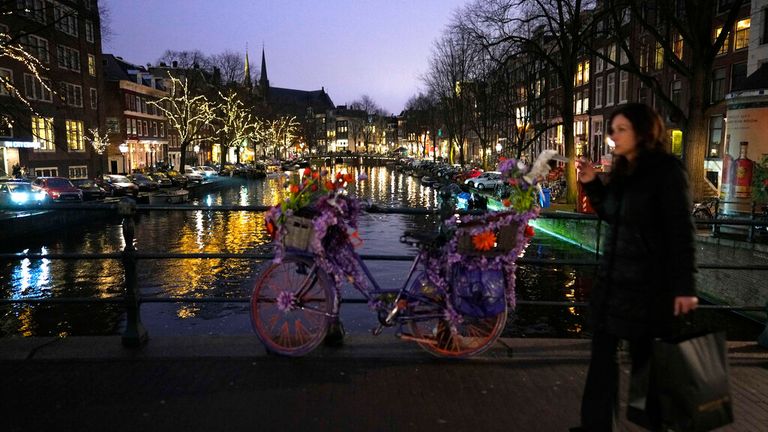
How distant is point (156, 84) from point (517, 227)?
78.4 metres

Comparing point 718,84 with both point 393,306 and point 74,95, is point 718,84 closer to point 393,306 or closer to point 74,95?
point 393,306

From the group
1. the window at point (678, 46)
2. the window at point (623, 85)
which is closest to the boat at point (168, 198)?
the window at point (678, 46)

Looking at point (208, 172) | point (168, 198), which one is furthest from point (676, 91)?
point (208, 172)

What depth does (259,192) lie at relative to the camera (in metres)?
46.1

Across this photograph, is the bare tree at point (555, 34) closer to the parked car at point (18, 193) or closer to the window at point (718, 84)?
the window at point (718, 84)

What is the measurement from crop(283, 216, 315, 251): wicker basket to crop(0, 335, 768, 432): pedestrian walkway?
41.4 inches

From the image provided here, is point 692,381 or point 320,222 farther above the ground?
point 320,222

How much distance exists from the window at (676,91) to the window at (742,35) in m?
5.53

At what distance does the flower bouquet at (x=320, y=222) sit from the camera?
15.0 feet

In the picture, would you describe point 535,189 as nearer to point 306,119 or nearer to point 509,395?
point 509,395

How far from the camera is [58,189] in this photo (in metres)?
29.0

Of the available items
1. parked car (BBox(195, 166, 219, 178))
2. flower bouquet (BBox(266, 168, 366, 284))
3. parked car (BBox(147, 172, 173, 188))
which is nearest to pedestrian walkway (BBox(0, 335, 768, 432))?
flower bouquet (BBox(266, 168, 366, 284))

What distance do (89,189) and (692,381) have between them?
3456cm

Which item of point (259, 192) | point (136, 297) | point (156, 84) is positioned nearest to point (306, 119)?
point (156, 84)
